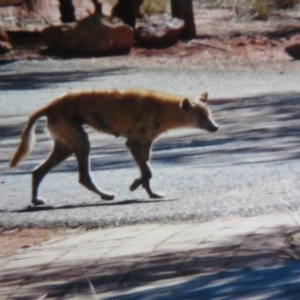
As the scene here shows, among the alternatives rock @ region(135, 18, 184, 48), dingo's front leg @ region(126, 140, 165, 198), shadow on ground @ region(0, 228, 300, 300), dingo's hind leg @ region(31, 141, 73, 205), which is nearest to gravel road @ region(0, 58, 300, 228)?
dingo's front leg @ region(126, 140, 165, 198)

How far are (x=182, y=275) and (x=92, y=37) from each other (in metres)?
22.5

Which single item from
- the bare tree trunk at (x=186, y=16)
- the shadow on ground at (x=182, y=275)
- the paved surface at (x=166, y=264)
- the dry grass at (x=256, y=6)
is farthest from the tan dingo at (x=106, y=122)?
the dry grass at (x=256, y=6)

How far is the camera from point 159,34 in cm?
2925

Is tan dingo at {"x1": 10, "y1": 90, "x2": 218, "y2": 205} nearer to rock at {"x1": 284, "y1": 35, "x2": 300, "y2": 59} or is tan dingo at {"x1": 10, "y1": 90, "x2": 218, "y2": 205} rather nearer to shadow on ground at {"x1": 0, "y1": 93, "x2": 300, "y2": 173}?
shadow on ground at {"x1": 0, "y1": 93, "x2": 300, "y2": 173}

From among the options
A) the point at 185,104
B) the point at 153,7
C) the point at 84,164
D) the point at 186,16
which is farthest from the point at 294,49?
the point at 84,164

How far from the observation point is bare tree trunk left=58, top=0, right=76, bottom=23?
109 ft

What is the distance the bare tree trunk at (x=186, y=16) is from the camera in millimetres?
30422

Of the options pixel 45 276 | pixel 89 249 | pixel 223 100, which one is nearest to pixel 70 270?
pixel 45 276

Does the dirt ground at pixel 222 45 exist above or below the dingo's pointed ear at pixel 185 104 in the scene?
below

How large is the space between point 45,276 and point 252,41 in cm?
2378

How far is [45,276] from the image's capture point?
21.8 ft

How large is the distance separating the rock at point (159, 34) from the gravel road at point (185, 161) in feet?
15.5

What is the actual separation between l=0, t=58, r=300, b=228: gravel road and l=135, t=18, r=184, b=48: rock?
4.71 meters

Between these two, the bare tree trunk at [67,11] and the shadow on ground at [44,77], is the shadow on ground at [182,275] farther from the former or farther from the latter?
the bare tree trunk at [67,11]
